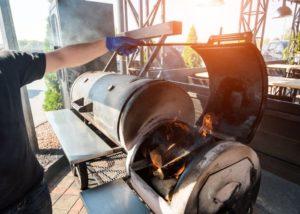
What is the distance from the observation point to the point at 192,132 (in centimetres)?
225

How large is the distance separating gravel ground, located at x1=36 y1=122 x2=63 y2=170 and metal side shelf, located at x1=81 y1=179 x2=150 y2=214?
7.82ft

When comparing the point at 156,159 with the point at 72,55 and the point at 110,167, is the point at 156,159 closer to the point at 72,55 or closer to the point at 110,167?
the point at 72,55

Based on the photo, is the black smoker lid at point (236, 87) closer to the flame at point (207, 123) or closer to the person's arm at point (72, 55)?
the flame at point (207, 123)

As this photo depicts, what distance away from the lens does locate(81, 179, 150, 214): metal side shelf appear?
2.19 m

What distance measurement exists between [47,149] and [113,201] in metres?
3.41

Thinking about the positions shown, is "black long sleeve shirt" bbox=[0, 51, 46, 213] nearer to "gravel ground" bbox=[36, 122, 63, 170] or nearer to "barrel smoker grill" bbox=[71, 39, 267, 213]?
"barrel smoker grill" bbox=[71, 39, 267, 213]

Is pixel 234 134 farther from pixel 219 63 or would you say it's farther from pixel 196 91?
pixel 196 91

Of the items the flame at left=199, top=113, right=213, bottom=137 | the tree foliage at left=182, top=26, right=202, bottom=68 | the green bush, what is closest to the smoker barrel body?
the flame at left=199, top=113, right=213, bottom=137

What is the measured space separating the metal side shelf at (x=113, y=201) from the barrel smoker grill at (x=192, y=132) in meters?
0.24

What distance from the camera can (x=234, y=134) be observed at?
2477mm

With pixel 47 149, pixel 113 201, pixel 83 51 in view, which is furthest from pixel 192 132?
pixel 47 149

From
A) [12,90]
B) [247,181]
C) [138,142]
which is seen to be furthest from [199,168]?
[12,90]

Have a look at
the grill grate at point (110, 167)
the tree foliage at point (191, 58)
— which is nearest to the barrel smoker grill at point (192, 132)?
the grill grate at point (110, 167)

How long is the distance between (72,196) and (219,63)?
3222mm
